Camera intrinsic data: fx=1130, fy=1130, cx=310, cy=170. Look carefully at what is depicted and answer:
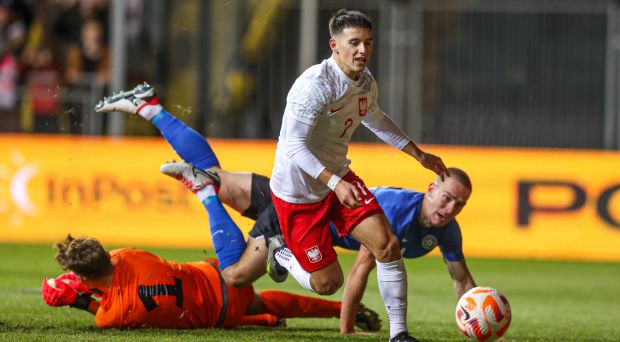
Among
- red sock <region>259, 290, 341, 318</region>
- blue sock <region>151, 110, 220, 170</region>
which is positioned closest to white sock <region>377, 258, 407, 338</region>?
red sock <region>259, 290, 341, 318</region>

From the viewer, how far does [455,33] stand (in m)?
17.5

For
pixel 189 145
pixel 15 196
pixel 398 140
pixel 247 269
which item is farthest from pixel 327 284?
pixel 15 196

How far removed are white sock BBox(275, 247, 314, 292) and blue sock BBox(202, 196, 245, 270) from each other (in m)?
0.43

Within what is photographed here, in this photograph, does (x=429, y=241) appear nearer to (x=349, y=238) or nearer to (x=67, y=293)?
(x=349, y=238)

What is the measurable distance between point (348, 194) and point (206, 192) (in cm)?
226

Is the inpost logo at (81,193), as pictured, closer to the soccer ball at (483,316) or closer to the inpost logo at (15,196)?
the inpost logo at (15,196)

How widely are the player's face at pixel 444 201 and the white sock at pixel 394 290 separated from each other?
826mm

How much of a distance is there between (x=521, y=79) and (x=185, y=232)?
5706 mm

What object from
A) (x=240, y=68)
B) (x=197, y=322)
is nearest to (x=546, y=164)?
(x=240, y=68)

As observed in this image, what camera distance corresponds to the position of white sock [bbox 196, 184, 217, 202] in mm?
8656

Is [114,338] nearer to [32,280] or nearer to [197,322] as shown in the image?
[197,322]

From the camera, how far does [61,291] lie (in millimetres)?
7746

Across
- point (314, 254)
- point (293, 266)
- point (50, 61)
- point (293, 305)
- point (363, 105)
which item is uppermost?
point (50, 61)

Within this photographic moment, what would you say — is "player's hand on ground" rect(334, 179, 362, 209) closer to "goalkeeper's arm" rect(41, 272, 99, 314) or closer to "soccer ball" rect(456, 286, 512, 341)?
"soccer ball" rect(456, 286, 512, 341)
